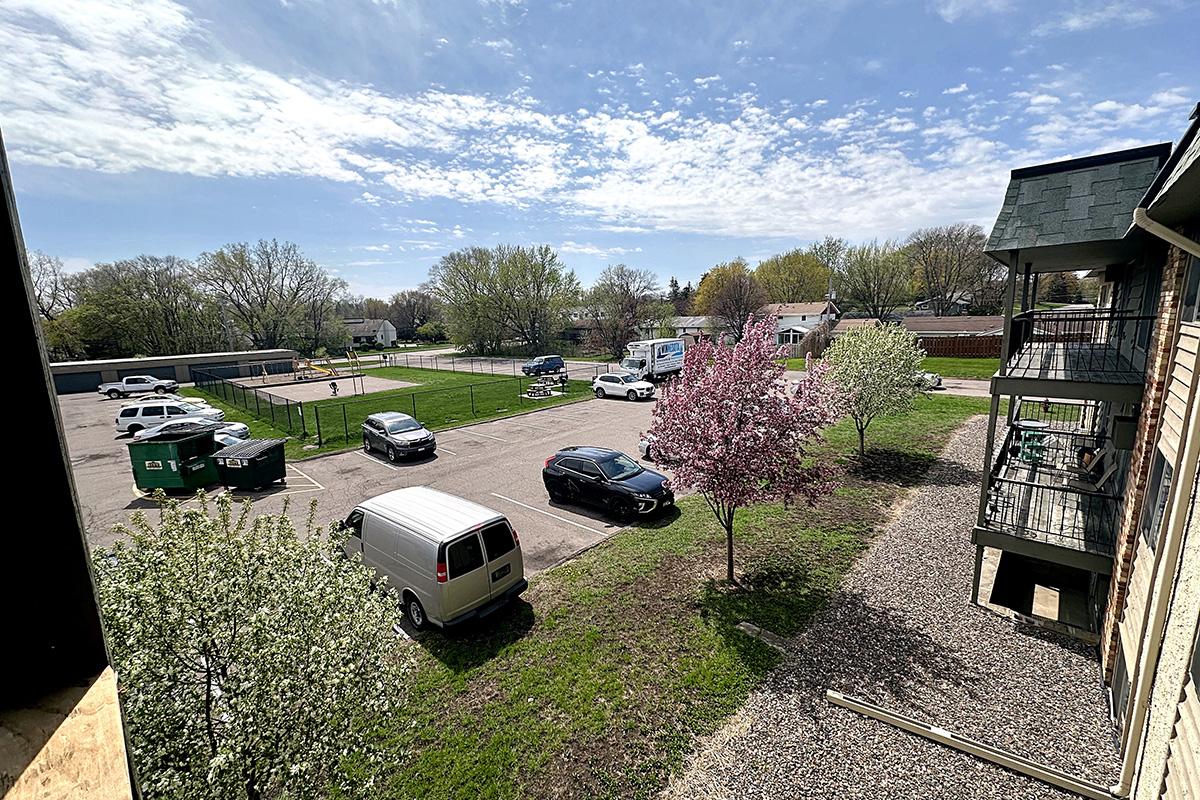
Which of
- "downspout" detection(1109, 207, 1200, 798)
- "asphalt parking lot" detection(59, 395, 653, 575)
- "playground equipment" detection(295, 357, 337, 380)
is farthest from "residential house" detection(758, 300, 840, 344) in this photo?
"downspout" detection(1109, 207, 1200, 798)

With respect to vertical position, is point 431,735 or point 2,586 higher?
point 2,586

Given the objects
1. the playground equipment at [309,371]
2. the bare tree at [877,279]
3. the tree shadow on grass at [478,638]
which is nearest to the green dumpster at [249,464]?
the tree shadow on grass at [478,638]

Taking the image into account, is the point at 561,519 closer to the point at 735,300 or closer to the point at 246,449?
the point at 246,449

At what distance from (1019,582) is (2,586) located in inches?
513

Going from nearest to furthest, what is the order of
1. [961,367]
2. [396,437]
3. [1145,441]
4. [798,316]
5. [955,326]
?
1. [1145,441]
2. [396,437]
3. [961,367]
4. [955,326]
5. [798,316]

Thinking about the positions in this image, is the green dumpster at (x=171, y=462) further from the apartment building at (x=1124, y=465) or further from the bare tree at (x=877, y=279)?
the bare tree at (x=877, y=279)

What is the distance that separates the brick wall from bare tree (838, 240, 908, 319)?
59.6 meters

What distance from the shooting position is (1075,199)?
7.69 m

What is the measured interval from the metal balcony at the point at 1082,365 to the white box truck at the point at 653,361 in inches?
940

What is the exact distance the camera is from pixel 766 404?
9.09 metres

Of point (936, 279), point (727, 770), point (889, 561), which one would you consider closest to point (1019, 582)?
point (889, 561)

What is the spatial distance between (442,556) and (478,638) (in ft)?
4.99

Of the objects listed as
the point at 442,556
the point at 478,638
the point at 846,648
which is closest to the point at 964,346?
the point at 846,648

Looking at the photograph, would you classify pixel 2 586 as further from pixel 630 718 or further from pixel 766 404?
pixel 766 404
